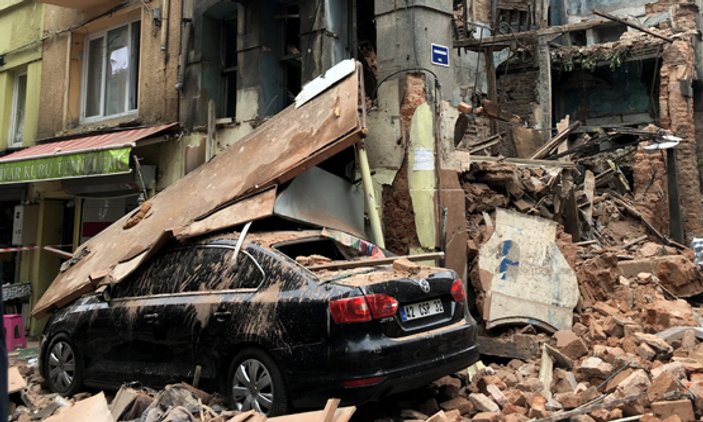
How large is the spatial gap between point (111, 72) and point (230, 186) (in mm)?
7170

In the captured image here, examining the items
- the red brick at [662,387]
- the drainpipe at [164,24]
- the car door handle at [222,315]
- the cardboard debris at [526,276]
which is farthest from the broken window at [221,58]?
the red brick at [662,387]

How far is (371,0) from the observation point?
9070 mm

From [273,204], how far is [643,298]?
16.9ft

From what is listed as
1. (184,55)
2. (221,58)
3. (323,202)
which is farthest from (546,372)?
(184,55)

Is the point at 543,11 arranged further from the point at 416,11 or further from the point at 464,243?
the point at 464,243

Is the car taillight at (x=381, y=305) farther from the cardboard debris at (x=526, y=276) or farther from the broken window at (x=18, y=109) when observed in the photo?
the broken window at (x=18, y=109)

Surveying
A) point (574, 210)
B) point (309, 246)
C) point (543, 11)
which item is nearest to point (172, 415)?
point (309, 246)

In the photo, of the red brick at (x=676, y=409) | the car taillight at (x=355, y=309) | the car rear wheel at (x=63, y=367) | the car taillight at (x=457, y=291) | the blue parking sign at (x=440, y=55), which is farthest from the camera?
the blue parking sign at (x=440, y=55)

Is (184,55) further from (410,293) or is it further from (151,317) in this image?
(410,293)

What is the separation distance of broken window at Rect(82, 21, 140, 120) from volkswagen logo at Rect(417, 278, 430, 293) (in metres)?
8.96

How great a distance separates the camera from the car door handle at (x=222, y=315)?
15.3 ft

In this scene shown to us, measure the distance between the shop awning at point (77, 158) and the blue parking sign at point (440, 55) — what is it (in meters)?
4.91

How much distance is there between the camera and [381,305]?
414 centimetres

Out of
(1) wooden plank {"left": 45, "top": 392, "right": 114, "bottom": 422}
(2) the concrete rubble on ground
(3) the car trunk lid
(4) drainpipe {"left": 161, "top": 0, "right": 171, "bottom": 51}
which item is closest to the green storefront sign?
(4) drainpipe {"left": 161, "top": 0, "right": 171, "bottom": 51}
